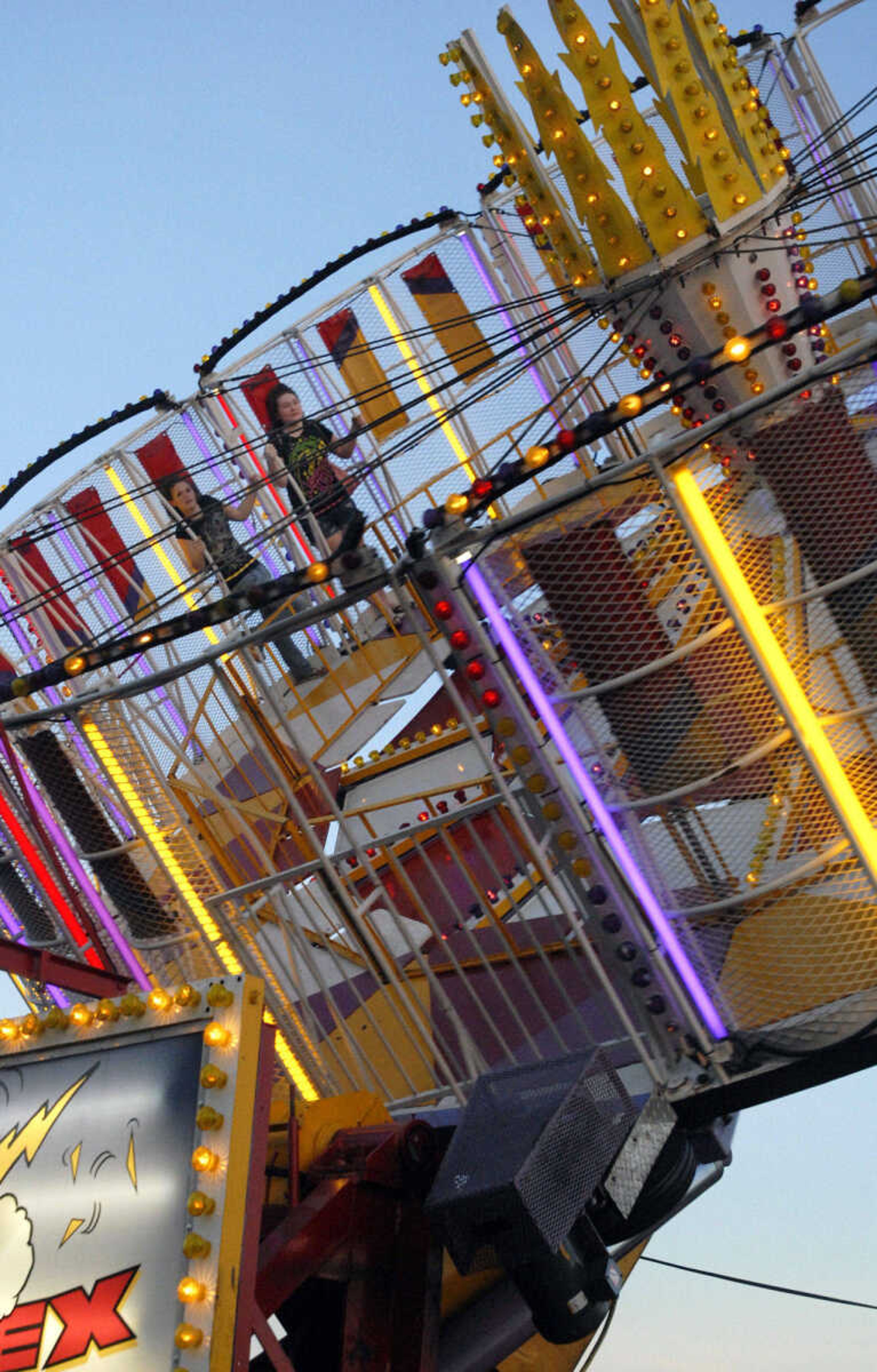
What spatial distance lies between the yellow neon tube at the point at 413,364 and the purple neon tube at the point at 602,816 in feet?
20.4

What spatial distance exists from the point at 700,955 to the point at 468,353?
4.71 meters

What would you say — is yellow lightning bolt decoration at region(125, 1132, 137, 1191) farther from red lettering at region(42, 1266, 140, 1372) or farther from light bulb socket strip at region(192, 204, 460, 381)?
light bulb socket strip at region(192, 204, 460, 381)

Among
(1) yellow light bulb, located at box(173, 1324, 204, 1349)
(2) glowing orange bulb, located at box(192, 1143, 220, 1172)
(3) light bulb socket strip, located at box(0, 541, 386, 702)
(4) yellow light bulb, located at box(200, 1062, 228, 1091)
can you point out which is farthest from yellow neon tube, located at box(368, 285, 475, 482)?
(1) yellow light bulb, located at box(173, 1324, 204, 1349)

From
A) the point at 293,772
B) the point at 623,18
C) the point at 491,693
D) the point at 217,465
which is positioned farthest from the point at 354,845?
the point at 217,465

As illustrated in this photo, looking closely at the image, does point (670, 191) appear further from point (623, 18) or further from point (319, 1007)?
point (319, 1007)

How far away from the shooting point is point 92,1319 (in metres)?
5.48

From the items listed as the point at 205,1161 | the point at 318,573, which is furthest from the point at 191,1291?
the point at 318,573

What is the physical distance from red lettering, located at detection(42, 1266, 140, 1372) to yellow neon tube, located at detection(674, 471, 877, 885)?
3199 mm

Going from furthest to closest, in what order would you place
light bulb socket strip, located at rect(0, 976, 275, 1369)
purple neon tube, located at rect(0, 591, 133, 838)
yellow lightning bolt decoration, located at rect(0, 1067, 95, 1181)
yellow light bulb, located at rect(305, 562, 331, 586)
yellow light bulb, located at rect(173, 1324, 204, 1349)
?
purple neon tube, located at rect(0, 591, 133, 838) → yellow light bulb, located at rect(305, 562, 331, 586) → yellow lightning bolt decoration, located at rect(0, 1067, 95, 1181) → light bulb socket strip, located at rect(0, 976, 275, 1369) → yellow light bulb, located at rect(173, 1324, 204, 1349)

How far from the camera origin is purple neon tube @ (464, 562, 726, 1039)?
266 inches

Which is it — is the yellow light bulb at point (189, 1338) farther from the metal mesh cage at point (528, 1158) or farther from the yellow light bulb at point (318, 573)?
the yellow light bulb at point (318, 573)

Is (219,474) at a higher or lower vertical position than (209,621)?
higher

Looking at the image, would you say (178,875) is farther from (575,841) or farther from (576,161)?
(576,161)

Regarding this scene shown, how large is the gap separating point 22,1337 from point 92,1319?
28cm
